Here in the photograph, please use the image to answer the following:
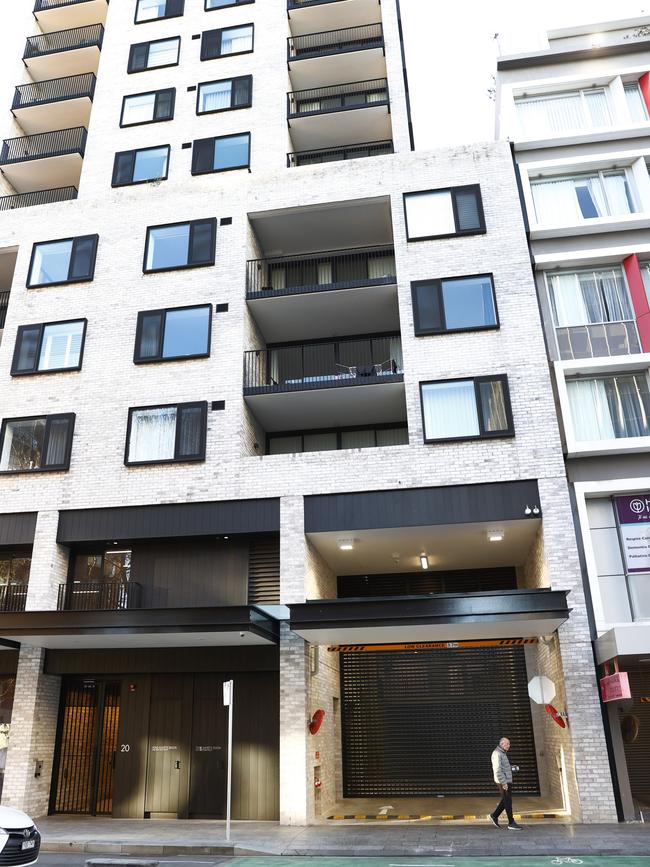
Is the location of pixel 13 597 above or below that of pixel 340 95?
below

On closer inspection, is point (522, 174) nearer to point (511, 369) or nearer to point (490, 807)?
point (511, 369)

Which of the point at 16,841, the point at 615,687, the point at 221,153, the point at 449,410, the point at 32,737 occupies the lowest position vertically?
the point at 16,841

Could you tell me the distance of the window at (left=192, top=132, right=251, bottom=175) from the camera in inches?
917

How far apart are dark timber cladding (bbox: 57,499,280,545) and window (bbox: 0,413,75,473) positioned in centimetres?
171

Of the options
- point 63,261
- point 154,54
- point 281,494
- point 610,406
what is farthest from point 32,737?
point 154,54

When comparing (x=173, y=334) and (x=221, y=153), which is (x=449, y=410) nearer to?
(x=173, y=334)

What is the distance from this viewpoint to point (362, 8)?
27.8 metres

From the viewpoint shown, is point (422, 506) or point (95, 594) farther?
point (95, 594)

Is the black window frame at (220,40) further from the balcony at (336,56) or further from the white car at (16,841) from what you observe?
the white car at (16,841)

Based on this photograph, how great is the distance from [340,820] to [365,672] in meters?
5.09

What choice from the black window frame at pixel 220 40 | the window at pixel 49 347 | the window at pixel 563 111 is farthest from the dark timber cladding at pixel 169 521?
the black window frame at pixel 220 40

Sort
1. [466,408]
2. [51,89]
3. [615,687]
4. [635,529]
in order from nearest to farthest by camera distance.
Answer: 1. [615,687]
2. [635,529]
3. [466,408]
4. [51,89]

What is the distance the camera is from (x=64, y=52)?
28.4 meters

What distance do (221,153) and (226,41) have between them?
639 cm
